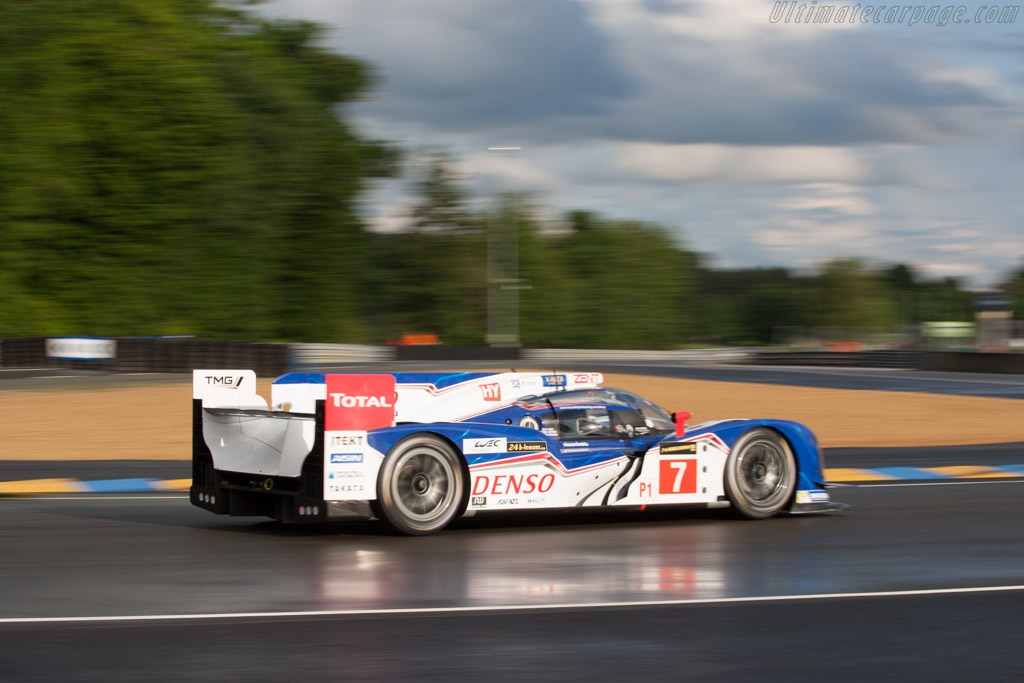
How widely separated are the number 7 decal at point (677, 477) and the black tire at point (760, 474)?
321 millimetres

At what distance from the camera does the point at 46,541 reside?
→ 25.8ft

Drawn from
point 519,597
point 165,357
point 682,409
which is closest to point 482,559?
point 519,597

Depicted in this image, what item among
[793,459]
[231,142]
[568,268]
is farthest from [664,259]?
[793,459]

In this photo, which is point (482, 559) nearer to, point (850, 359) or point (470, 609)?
point (470, 609)

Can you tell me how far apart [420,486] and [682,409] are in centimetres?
1463

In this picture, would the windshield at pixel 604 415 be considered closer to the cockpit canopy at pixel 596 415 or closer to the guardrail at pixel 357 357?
the cockpit canopy at pixel 596 415

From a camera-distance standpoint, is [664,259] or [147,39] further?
[664,259]

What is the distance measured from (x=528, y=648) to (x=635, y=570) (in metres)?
1.96

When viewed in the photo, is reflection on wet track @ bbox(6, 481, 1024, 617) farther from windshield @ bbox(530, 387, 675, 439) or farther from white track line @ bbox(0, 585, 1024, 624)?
windshield @ bbox(530, 387, 675, 439)

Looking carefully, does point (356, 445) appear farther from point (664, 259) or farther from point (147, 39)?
point (664, 259)

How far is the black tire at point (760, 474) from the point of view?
892 cm

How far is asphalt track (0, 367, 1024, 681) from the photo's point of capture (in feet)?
15.9

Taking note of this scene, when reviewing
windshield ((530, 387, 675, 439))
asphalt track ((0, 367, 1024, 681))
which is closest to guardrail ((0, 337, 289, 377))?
asphalt track ((0, 367, 1024, 681))

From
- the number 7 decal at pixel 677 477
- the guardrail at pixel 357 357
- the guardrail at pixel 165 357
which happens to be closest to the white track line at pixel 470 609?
the number 7 decal at pixel 677 477
